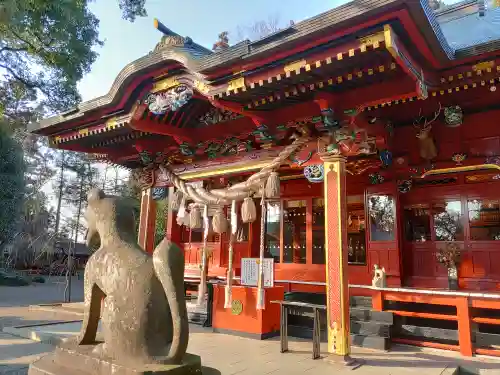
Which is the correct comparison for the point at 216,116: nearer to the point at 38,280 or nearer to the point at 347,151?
the point at 347,151

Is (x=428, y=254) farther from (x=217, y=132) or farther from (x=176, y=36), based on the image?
(x=176, y=36)

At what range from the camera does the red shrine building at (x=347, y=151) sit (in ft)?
16.8

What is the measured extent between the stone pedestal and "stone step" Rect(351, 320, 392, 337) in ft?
15.8


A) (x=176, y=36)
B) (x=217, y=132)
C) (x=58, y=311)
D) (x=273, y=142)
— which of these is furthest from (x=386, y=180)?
(x=58, y=311)

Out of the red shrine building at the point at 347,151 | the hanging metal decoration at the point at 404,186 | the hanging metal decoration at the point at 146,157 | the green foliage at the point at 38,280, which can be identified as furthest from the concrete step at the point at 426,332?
the green foliage at the point at 38,280

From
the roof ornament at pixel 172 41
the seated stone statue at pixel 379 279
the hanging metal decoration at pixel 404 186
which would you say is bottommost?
the seated stone statue at pixel 379 279

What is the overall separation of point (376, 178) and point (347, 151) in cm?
298

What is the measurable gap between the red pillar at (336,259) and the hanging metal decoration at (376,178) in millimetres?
2913

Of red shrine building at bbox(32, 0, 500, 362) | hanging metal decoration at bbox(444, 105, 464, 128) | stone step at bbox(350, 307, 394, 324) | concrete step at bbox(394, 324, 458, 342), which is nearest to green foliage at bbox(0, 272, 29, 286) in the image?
red shrine building at bbox(32, 0, 500, 362)

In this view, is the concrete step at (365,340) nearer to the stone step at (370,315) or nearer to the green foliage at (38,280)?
the stone step at (370,315)

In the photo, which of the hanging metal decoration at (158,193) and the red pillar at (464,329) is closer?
the red pillar at (464,329)

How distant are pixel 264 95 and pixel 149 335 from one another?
170 inches

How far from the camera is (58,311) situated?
391 inches

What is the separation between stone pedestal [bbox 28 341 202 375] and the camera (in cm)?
247
